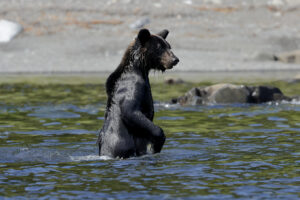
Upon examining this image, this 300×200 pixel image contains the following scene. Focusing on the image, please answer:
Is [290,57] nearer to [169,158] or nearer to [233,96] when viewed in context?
[233,96]

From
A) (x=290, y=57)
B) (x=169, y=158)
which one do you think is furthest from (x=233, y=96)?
(x=290, y=57)

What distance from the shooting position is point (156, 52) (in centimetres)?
1056

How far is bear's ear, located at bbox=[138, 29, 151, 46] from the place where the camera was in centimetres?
1038

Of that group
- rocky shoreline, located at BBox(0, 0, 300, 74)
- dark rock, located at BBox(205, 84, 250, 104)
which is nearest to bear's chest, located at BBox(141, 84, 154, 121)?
dark rock, located at BBox(205, 84, 250, 104)

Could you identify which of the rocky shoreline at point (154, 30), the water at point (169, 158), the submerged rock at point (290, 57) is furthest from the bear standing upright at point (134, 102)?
the submerged rock at point (290, 57)

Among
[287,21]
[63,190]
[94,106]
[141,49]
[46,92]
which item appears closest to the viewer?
[63,190]

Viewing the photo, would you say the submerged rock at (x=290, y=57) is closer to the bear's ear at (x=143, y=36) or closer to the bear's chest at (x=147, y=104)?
the bear's chest at (x=147, y=104)

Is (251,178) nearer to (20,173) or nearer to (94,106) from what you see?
(20,173)

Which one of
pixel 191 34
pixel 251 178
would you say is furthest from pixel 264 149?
pixel 191 34

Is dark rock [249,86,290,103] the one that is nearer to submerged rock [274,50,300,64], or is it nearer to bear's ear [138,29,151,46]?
bear's ear [138,29,151,46]

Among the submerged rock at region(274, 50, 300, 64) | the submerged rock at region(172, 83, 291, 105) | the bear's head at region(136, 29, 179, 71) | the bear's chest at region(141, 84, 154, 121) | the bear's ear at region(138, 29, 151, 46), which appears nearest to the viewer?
the bear's ear at region(138, 29, 151, 46)

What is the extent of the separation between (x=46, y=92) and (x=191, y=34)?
Result: 71.9 feet

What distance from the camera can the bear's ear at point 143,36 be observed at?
1038 cm

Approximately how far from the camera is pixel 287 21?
164 ft
